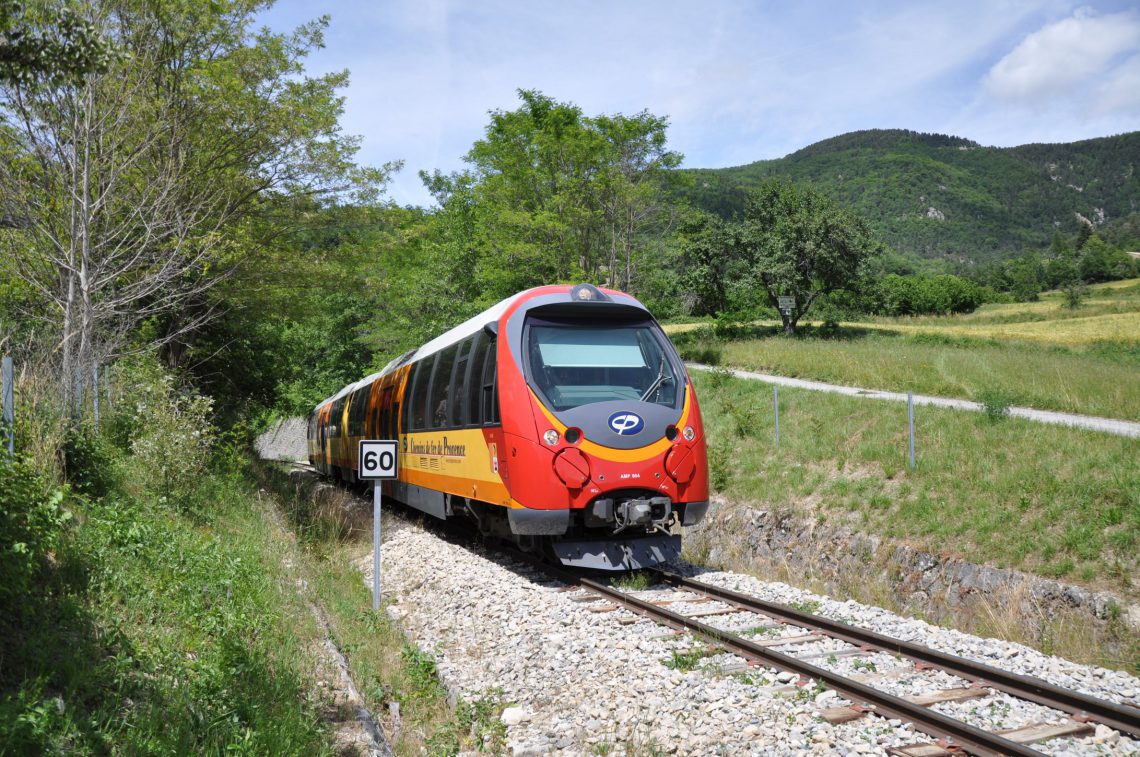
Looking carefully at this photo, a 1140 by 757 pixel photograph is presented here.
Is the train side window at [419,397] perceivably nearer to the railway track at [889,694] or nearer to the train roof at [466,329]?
the train roof at [466,329]

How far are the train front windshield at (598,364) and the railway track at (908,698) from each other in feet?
7.47

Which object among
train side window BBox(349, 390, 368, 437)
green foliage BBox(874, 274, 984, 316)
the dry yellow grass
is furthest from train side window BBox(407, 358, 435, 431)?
green foliage BBox(874, 274, 984, 316)

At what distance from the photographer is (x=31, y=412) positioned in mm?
8086

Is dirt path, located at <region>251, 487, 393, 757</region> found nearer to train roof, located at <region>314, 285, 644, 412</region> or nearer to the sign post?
the sign post

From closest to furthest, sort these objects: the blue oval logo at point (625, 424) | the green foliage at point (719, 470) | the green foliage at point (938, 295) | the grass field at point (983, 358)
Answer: the blue oval logo at point (625, 424) < the green foliage at point (719, 470) < the grass field at point (983, 358) < the green foliage at point (938, 295)

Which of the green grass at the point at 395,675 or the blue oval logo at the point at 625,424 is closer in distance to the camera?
the green grass at the point at 395,675

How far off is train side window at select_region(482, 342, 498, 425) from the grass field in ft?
34.0

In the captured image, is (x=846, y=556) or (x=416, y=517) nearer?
(x=846, y=556)

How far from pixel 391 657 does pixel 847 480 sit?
9.93 metres

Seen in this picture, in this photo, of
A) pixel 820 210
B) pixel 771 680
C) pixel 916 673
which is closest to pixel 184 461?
pixel 771 680

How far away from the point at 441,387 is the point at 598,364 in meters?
3.24

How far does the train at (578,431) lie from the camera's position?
8375mm

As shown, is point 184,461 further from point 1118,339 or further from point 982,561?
point 1118,339

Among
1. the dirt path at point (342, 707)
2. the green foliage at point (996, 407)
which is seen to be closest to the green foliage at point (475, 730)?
the dirt path at point (342, 707)
